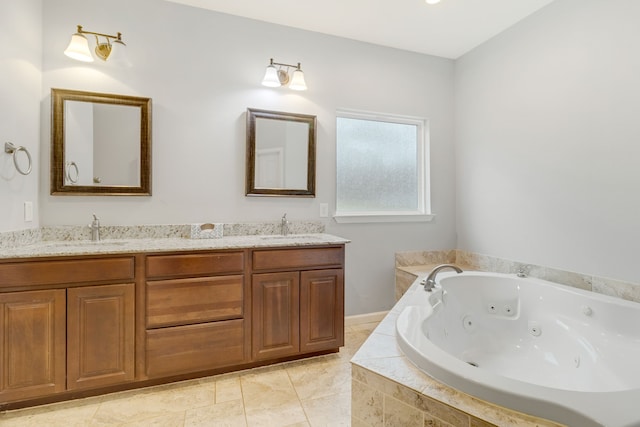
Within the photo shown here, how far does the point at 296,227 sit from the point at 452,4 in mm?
2128

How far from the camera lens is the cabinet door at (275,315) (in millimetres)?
2064

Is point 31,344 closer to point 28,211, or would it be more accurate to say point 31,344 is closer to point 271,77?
point 28,211

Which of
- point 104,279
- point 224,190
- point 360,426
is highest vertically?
point 224,190

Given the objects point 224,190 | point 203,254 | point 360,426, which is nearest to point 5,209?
point 203,254

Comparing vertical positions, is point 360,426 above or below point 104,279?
below

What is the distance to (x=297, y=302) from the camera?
217 centimetres

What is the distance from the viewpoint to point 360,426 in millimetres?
1147

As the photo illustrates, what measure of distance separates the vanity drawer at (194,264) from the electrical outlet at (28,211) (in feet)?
2.79

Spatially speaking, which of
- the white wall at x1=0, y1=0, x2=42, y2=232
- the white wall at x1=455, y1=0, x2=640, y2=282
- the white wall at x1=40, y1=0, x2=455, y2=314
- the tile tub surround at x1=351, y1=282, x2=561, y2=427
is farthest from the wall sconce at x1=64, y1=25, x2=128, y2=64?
the white wall at x1=455, y1=0, x2=640, y2=282

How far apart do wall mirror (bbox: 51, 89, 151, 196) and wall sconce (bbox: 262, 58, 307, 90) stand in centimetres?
91

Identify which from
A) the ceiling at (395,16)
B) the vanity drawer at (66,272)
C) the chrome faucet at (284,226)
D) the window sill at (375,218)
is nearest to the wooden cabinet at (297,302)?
the chrome faucet at (284,226)

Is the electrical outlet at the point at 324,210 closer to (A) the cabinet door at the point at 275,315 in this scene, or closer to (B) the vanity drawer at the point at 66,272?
(A) the cabinet door at the point at 275,315

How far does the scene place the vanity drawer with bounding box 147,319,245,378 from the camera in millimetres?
1849

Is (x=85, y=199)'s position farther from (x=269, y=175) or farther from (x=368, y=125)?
(x=368, y=125)
